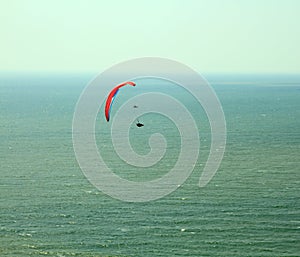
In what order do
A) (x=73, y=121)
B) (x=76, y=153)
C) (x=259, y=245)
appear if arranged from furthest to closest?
1. (x=73, y=121)
2. (x=76, y=153)
3. (x=259, y=245)

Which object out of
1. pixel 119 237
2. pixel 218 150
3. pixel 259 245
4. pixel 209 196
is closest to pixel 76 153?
pixel 218 150

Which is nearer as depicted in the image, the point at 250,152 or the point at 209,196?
the point at 209,196

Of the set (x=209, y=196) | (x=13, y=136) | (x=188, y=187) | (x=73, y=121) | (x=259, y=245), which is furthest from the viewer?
(x=73, y=121)

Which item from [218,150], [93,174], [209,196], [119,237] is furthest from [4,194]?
[218,150]

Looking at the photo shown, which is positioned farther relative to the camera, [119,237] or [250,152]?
[250,152]

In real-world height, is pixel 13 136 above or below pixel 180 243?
above

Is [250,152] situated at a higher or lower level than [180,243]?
higher

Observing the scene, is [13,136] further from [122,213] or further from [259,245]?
[259,245]

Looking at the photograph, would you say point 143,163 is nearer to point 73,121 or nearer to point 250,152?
point 250,152

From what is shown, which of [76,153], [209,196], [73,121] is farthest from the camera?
[73,121]
